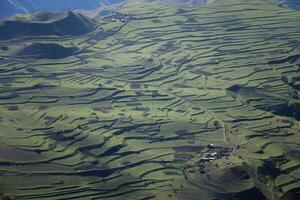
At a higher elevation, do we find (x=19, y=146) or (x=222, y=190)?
(x=19, y=146)

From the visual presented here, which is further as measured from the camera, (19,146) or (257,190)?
(19,146)

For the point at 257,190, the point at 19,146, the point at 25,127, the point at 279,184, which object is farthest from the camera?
the point at 25,127

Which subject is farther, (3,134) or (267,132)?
(267,132)

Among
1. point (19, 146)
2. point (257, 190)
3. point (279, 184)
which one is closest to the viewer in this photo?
point (257, 190)

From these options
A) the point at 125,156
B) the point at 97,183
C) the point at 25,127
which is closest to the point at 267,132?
the point at 125,156

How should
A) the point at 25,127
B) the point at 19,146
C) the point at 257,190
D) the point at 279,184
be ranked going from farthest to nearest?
1. the point at 25,127
2. the point at 19,146
3. the point at 279,184
4. the point at 257,190

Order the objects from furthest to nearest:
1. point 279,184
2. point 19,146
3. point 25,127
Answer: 1. point 25,127
2. point 19,146
3. point 279,184

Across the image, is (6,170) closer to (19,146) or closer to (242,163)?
(19,146)

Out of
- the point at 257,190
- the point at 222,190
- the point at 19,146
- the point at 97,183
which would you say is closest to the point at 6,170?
the point at 19,146

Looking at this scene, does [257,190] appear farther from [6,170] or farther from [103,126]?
[6,170]
